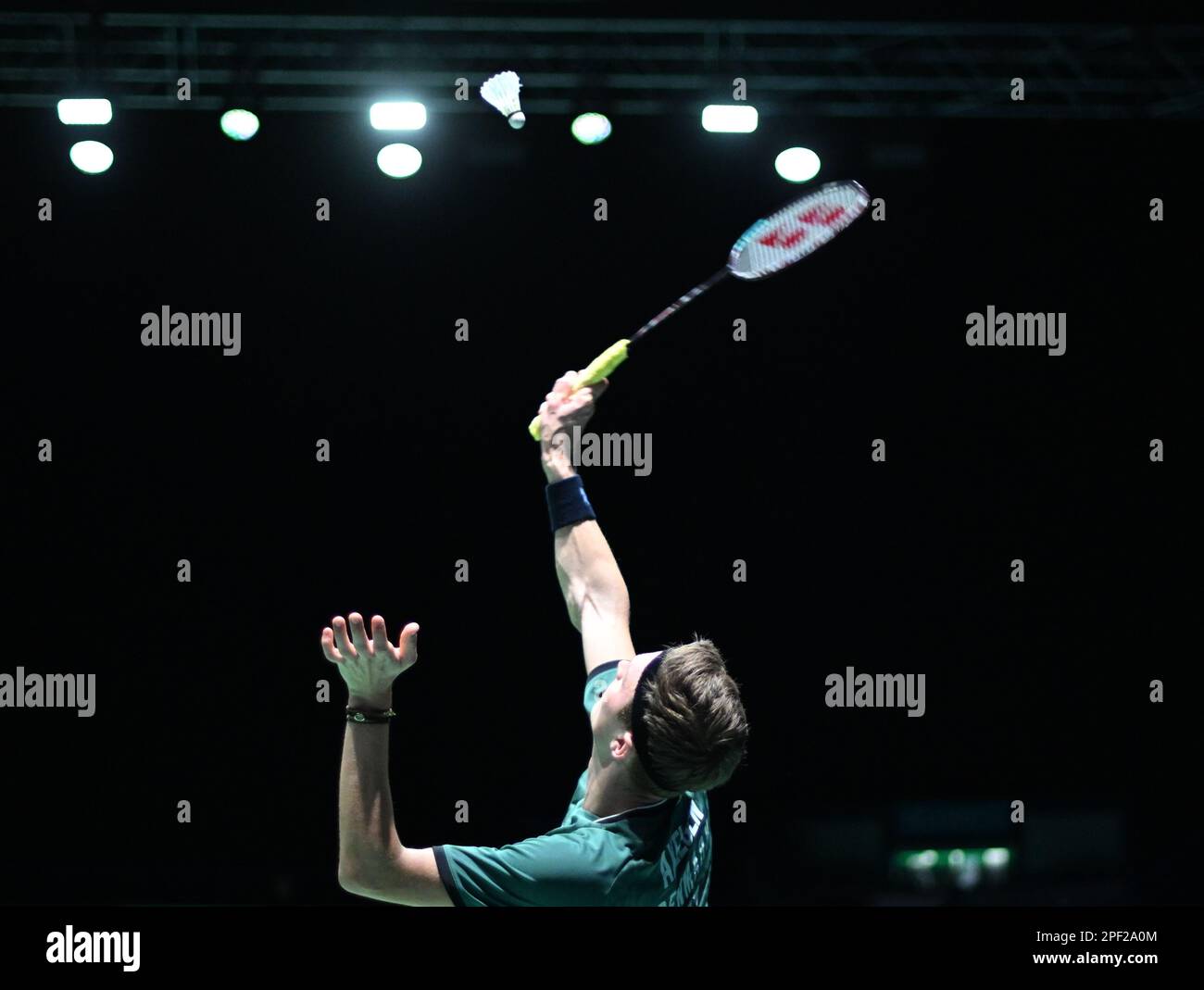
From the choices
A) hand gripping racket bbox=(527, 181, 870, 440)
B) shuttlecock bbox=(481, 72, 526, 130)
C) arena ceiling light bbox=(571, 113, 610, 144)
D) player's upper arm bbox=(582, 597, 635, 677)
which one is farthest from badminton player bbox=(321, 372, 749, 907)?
arena ceiling light bbox=(571, 113, 610, 144)

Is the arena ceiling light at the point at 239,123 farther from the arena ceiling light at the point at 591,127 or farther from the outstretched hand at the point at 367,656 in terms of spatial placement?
the outstretched hand at the point at 367,656

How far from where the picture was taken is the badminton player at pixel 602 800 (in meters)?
2.32

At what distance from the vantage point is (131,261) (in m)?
5.59

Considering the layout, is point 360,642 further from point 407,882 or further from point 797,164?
point 797,164

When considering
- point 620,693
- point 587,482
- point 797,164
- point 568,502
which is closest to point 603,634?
point 568,502

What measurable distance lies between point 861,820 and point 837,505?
1.23 m

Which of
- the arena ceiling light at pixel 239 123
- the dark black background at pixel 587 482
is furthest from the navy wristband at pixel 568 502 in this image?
the arena ceiling light at pixel 239 123

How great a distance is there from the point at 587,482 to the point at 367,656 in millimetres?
3535

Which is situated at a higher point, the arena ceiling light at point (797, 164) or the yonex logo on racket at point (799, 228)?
the arena ceiling light at point (797, 164)

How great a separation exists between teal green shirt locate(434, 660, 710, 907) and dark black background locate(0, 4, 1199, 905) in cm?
304

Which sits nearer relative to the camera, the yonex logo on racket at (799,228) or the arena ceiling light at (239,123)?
the yonex logo on racket at (799,228)

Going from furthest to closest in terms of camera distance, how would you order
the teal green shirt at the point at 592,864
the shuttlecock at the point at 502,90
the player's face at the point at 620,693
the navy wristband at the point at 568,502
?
1. the shuttlecock at the point at 502,90
2. the navy wristband at the point at 568,502
3. the player's face at the point at 620,693
4. the teal green shirt at the point at 592,864

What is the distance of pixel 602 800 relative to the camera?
8.71ft

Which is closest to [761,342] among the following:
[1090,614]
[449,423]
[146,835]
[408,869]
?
[449,423]
